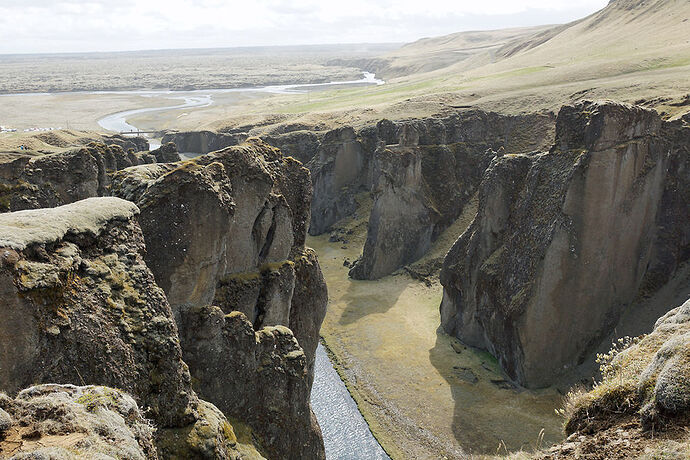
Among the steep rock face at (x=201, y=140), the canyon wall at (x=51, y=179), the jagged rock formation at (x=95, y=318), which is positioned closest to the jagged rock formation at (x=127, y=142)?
the steep rock face at (x=201, y=140)

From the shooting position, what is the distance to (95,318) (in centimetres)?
1305

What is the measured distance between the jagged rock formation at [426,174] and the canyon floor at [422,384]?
492cm

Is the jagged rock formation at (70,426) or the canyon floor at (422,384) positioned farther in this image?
the canyon floor at (422,384)

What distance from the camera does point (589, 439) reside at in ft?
39.8

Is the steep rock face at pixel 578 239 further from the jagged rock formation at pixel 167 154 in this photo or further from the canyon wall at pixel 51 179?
the jagged rock formation at pixel 167 154

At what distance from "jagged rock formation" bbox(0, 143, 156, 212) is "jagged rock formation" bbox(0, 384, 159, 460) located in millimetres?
18861

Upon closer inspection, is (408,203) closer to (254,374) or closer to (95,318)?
(254,374)

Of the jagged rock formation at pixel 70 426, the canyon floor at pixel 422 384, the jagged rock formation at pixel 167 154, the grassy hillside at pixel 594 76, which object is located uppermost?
the grassy hillside at pixel 594 76

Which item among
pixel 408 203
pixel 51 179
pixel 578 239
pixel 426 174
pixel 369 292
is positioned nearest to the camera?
pixel 51 179

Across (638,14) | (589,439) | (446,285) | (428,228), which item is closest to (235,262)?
(589,439)

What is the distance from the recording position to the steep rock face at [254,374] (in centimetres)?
1883

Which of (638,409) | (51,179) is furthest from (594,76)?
(638,409)

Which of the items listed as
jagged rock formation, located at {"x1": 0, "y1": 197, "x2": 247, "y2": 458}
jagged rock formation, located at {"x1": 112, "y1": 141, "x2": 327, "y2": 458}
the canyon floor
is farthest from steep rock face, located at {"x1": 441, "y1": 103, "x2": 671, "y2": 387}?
jagged rock formation, located at {"x1": 0, "y1": 197, "x2": 247, "y2": 458}

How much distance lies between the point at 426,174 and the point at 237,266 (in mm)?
37671
